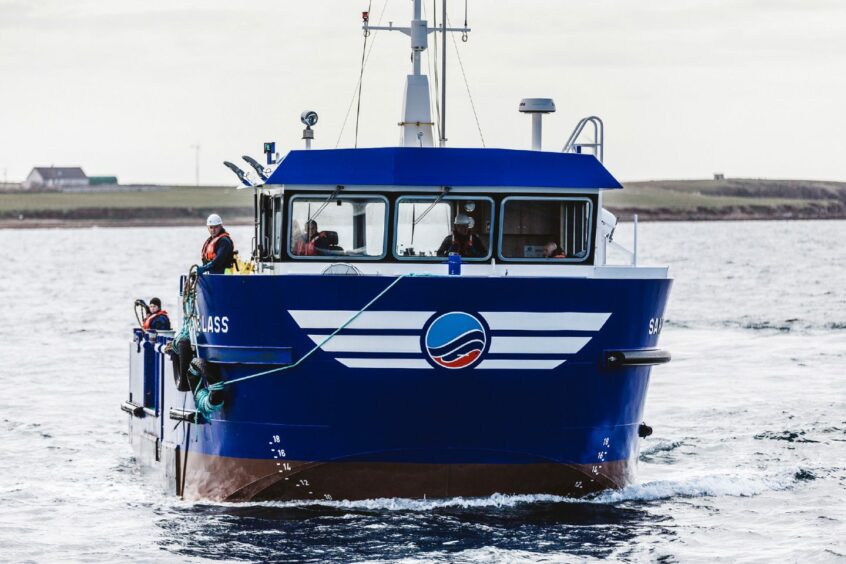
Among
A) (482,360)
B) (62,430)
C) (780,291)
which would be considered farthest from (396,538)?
(780,291)

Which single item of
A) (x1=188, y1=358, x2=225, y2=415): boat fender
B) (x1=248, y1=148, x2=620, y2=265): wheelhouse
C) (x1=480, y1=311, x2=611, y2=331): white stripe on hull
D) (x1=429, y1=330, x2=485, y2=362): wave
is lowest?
(x1=188, y1=358, x2=225, y2=415): boat fender

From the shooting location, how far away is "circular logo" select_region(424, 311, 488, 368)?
54.1 feet

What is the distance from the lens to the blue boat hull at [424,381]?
1653cm

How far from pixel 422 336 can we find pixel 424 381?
18.3 inches

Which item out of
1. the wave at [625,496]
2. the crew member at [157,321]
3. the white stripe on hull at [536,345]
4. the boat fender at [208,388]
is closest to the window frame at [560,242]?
the white stripe on hull at [536,345]

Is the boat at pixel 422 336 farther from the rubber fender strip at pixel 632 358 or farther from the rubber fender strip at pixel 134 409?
the rubber fender strip at pixel 134 409

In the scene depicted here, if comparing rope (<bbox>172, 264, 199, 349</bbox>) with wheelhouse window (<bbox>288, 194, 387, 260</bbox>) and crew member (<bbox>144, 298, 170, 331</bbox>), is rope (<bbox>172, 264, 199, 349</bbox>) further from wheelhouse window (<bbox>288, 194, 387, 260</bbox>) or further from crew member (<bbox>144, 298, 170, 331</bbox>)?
crew member (<bbox>144, 298, 170, 331</bbox>)

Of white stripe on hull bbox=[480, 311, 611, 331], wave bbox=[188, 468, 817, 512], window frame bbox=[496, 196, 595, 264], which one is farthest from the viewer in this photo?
window frame bbox=[496, 196, 595, 264]

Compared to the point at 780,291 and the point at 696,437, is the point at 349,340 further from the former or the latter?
the point at 780,291

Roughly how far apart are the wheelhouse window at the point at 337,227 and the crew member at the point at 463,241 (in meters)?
0.67

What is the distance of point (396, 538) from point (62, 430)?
12.6m

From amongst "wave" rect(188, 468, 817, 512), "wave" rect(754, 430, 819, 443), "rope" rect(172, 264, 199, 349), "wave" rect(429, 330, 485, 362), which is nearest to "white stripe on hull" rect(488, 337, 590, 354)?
"wave" rect(429, 330, 485, 362)

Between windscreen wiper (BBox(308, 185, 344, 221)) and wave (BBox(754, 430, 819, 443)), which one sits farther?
wave (BBox(754, 430, 819, 443))

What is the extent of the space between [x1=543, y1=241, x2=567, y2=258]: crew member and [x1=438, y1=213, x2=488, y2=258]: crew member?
662 millimetres
